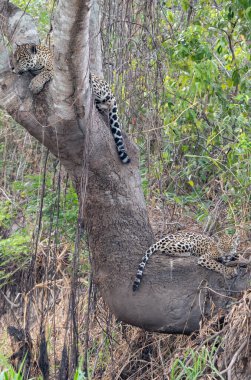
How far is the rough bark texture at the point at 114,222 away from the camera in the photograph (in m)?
6.64

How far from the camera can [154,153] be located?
9.46 meters

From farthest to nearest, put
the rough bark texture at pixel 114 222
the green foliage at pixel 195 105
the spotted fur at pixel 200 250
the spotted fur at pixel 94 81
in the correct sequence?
the green foliage at pixel 195 105, the spotted fur at pixel 200 250, the spotted fur at pixel 94 81, the rough bark texture at pixel 114 222

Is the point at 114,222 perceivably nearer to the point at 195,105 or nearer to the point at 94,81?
the point at 94,81

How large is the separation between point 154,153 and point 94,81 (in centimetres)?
258

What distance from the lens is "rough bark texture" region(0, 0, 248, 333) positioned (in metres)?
6.64

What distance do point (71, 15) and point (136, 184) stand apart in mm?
1910

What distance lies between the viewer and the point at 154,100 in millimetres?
8961

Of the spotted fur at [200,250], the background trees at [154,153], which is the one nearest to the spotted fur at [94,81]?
the background trees at [154,153]

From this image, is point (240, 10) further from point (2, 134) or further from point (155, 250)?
point (2, 134)

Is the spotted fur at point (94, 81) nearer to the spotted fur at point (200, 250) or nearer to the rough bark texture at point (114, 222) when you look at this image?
the rough bark texture at point (114, 222)

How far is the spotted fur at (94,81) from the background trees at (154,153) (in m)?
0.15

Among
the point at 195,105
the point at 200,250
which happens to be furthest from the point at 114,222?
the point at 195,105

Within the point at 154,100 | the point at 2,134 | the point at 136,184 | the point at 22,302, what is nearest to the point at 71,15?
the point at 136,184

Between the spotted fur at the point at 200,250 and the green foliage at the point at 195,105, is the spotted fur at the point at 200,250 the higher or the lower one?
the lower one
